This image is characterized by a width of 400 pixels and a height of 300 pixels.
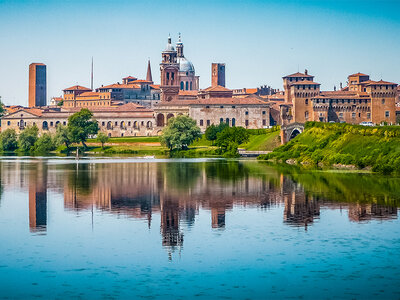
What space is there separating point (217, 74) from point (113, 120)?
50815mm

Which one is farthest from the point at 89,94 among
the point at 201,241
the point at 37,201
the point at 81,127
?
the point at 201,241

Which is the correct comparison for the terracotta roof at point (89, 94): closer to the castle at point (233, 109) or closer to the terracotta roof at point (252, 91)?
the castle at point (233, 109)

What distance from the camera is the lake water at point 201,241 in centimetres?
1553

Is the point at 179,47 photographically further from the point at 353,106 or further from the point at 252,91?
the point at 353,106

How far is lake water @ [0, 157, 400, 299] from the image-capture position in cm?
1553

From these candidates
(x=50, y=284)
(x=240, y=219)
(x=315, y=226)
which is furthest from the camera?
(x=240, y=219)

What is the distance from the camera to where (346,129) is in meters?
54.8

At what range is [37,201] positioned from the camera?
29094mm

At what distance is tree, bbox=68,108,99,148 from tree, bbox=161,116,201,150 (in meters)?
14.4

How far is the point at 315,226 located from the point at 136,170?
2641 cm

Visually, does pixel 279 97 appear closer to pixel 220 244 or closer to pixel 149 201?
pixel 149 201

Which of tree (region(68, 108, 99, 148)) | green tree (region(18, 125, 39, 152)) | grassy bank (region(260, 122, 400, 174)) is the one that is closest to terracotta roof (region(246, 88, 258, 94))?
tree (region(68, 108, 99, 148))

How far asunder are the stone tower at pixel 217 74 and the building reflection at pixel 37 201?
117982 millimetres

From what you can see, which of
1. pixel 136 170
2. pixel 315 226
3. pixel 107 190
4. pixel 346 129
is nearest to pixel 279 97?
pixel 346 129
